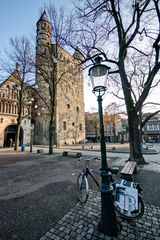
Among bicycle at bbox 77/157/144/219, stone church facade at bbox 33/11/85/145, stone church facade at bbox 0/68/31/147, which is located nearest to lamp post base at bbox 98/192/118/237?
bicycle at bbox 77/157/144/219

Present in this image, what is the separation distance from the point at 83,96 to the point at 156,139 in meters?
32.0

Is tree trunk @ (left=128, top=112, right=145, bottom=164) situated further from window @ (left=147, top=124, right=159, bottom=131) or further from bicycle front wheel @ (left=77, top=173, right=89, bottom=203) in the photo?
window @ (left=147, top=124, right=159, bottom=131)

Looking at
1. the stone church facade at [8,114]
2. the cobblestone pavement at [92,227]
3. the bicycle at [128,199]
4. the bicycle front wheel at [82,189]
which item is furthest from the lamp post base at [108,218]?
the stone church facade at [8,114]

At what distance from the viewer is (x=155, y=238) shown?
2.68m

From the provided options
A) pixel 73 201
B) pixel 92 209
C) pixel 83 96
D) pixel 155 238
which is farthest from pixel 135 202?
pixel 83 96

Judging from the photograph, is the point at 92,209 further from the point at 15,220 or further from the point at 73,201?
the point at 15,220

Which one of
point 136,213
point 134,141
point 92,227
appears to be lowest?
point 92,227

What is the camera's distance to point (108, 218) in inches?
111

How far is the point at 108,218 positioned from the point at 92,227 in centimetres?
44

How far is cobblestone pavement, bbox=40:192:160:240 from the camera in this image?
2.72 m

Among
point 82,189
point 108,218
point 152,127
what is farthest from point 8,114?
point 152,127

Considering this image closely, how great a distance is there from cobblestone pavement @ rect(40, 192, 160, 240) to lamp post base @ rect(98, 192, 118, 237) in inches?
3.9

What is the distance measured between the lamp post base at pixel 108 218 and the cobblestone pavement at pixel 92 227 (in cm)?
10

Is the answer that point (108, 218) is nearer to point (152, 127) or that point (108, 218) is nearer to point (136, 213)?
point (136, 213)
